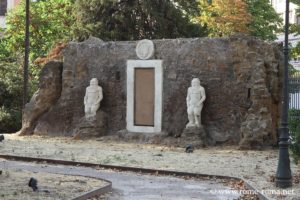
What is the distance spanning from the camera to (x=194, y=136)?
18828 mm

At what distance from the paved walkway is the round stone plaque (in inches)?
269

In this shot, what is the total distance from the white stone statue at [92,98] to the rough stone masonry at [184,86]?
0.39 m

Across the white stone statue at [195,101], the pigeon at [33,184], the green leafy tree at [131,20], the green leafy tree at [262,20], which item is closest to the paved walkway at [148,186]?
the pigeon at [33,184]

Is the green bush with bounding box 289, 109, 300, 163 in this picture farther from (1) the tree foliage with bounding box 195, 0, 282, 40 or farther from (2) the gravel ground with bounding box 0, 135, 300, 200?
(1) the tree foliage with bounding box 195, 0, 282, 40

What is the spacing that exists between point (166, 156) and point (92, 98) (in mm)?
5321

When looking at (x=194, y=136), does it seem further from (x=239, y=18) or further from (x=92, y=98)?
(x=239, y=18)

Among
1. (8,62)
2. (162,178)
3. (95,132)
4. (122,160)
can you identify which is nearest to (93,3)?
(8,62)

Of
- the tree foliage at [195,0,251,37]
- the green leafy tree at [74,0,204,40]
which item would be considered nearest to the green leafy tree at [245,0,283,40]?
the tree foliage at [195,0,251,37]

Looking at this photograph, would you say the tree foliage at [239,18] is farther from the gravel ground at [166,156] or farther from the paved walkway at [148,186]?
the paved walkway at [148,186]

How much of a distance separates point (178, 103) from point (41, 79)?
590 cm

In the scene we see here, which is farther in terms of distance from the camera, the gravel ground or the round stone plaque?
the round stone plaque

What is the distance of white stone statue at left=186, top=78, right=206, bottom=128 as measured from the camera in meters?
18.9

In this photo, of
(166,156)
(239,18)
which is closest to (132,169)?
(166,156)

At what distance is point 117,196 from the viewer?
413 inches
